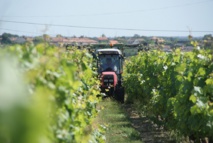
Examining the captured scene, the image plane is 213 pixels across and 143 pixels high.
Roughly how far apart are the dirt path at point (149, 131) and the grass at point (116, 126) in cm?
32

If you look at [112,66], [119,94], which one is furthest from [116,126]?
[112,66]

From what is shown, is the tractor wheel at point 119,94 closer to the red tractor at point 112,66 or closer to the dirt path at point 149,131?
the red tractor at point 112,66

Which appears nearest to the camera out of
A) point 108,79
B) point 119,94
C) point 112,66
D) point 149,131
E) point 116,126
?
point 149,131

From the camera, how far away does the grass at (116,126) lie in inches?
386

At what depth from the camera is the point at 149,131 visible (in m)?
11.5

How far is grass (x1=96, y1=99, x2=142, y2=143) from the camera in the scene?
32.1 feet

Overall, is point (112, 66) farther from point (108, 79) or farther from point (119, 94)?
point (119, 94)

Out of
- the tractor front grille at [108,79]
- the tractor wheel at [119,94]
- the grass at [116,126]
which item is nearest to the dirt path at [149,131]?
the grass at [116,126]

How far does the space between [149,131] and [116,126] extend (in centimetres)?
106

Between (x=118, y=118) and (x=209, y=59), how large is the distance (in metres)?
7.36

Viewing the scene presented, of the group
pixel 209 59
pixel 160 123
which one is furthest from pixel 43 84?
pixel 160 123

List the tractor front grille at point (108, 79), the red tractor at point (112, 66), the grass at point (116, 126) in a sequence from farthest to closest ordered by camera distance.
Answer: the red tractor at point (112, 66), the tractor front grille at point (108, 79), the grass at point (116, 126)

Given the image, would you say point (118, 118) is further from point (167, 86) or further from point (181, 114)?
point (181, 114)

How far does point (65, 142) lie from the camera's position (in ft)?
9.39
